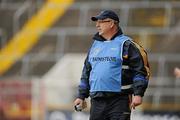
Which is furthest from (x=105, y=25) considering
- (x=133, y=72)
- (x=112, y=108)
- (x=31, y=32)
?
(x=31, y=32)

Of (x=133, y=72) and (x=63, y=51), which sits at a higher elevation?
(x=133, y=72)

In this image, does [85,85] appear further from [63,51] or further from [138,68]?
[63,51]

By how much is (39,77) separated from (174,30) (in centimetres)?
236

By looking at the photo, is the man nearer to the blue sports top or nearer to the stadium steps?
the blue sports top

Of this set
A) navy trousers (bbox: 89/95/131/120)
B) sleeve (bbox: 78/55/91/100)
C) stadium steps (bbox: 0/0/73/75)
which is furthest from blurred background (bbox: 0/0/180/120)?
navy trousers (bbox: 89/95/131/120)

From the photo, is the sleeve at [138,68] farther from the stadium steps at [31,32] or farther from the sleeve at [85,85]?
the stadium steps at [31,32]

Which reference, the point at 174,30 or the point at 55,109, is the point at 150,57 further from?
the point at 55,109

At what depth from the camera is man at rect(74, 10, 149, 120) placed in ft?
22.6

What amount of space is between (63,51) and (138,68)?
570 cm

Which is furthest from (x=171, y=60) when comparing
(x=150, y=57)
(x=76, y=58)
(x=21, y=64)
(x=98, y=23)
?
(x=98, y=23)

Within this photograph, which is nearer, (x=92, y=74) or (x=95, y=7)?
(x=92, y=74)

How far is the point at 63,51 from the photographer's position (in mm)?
12469

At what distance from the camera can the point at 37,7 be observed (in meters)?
12.9

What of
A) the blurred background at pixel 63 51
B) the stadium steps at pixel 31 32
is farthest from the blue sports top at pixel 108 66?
the stadium steps at pixel 31 32
